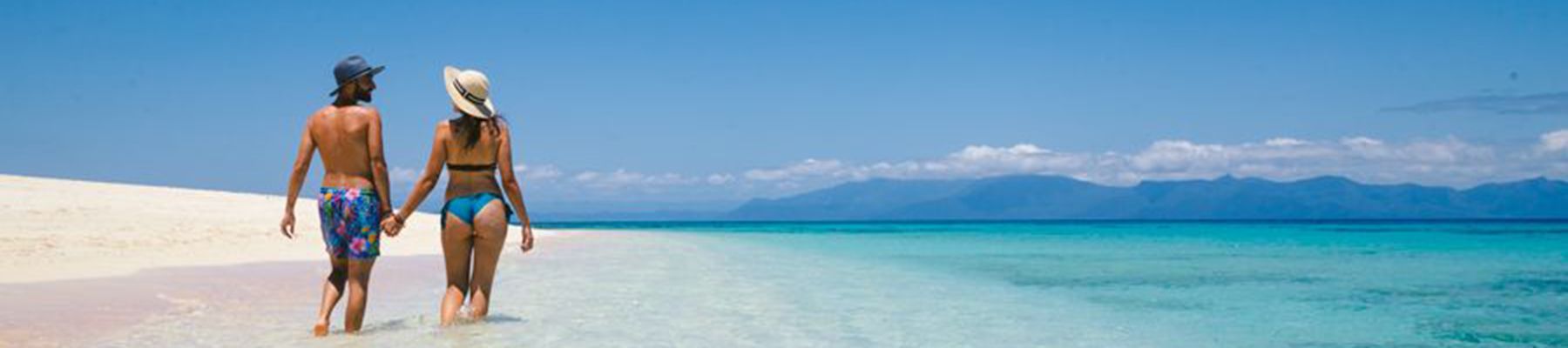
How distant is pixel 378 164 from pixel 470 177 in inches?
25.0

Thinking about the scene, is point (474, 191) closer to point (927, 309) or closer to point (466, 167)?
point (466, 167)

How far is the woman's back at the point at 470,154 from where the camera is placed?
784 cm

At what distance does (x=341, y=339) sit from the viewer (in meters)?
7.93

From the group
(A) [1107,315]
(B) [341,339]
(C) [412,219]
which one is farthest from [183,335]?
(C) [412,219]

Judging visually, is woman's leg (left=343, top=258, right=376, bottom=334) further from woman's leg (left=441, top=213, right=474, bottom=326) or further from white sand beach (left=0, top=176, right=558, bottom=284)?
white sand beach (left=0, top=176, right=558, bottom=284)

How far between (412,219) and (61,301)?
106 ft

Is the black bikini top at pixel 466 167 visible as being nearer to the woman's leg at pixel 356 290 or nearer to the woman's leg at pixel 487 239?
the woman's leg at pixel 487 239

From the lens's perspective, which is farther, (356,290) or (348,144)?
(356,290)

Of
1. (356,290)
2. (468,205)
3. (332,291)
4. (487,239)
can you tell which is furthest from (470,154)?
(332,291)

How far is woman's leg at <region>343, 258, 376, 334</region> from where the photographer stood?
7.73m

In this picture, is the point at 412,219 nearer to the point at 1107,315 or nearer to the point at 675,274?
the point at 675,274

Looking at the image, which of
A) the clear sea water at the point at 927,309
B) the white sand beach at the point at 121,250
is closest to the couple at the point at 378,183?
the clear sea water at the point at 927,309

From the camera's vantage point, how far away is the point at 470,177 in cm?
793

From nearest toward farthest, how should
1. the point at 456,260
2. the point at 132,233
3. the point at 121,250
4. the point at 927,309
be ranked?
1. the point at 456,260
2. the point at 927,309
3. the point at 121,250
4. the point at 132,233
